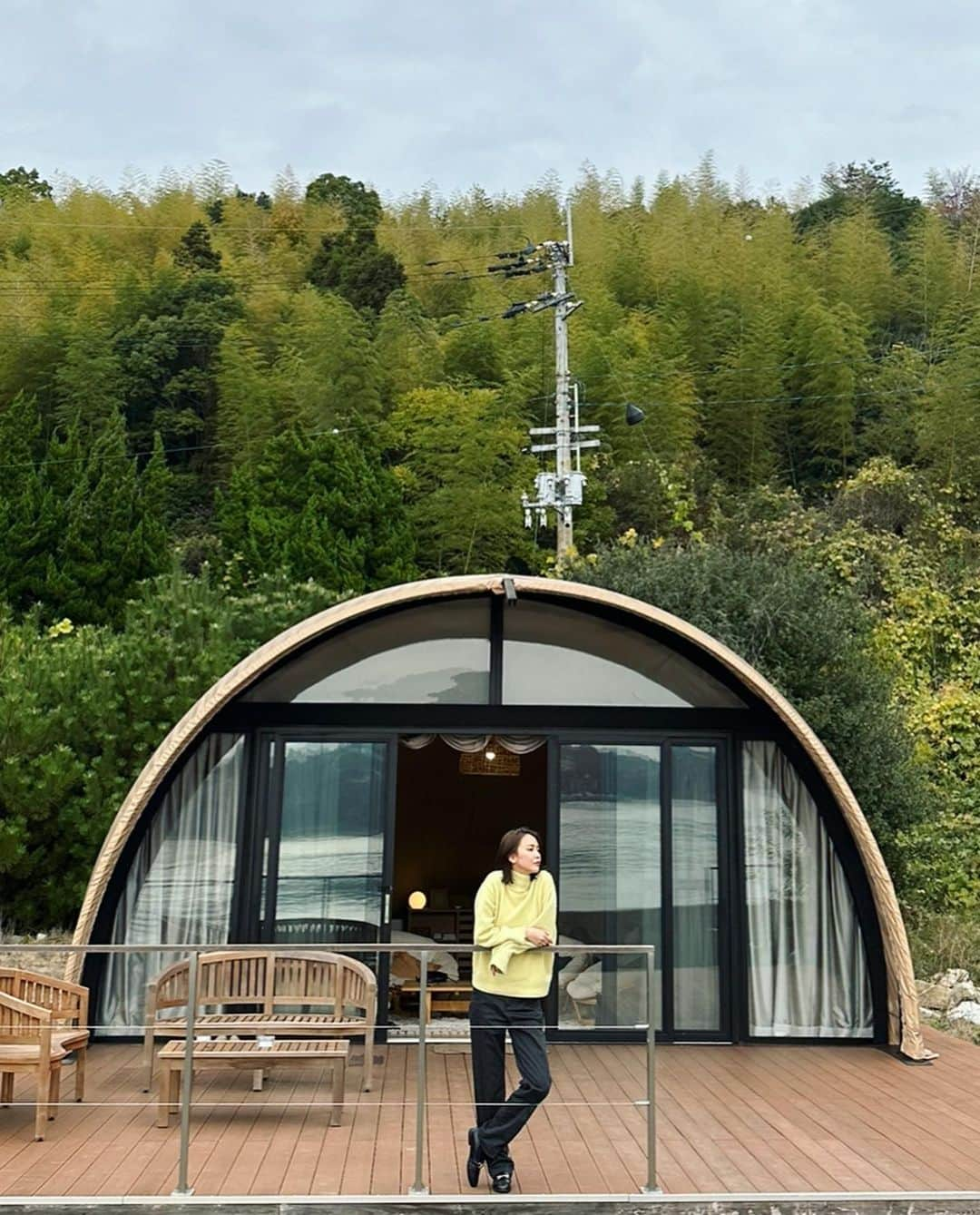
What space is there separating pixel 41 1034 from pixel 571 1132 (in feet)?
7.05

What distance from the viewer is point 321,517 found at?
647 inches

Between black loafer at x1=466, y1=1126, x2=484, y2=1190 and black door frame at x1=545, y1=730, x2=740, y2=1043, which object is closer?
black loafer at x1=466, y1=1126, x2=484, y2=1190

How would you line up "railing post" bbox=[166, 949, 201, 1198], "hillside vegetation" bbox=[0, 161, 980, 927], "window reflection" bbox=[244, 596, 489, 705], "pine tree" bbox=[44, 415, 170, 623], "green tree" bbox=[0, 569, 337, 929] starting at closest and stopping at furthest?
"railing post" bbox=[166, 949, 201, 1198], "window reflection" bbox=[244, 596, 489, 705], "green tree" bbox=[0, 569, 337, 929], "hillside vegetation" bbox=[0, 161, 980, 927], "pine tree" bbox=[44, 415, 170, 623]

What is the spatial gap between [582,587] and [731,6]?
11.4 meters

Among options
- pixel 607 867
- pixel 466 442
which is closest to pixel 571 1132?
pixel 607 867

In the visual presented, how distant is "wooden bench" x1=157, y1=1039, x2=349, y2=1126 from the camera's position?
16.6 feet

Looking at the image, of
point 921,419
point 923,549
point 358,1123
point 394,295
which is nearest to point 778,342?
point 921,419

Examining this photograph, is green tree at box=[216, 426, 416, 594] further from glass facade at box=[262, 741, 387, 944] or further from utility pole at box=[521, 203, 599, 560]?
glass facade at box=[262, 741, 387, 944]

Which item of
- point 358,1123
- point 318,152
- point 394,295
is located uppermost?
point 318,152

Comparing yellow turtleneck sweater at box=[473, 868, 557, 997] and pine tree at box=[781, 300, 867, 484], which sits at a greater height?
pine tree at box=[781, 300, 867, 484]

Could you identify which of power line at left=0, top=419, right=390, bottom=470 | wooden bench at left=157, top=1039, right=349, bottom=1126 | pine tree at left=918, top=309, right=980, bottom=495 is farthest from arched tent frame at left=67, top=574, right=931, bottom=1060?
pine tree at left=918, top=309, right=980, bottom=495

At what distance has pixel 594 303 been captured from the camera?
21359 millimetres

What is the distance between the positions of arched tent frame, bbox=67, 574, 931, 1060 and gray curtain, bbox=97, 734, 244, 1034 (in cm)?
30

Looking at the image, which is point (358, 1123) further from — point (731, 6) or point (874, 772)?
point (731, 6)
